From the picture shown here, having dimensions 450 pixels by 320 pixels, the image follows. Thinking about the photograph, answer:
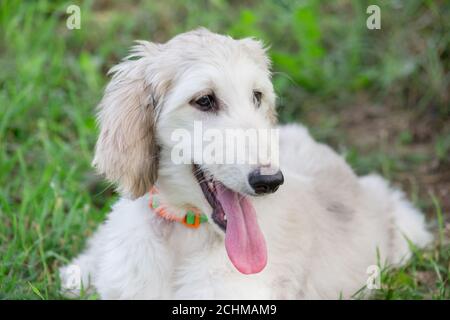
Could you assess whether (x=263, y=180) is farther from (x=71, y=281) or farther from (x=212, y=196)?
(x=71, y=281)

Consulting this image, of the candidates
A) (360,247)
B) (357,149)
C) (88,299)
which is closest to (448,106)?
(357,149)

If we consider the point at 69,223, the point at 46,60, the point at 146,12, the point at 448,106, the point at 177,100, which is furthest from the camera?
the point at 146,12

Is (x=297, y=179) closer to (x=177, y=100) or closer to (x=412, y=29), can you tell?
(x=177, y=100)

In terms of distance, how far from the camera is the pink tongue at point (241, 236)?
3951 millimetres

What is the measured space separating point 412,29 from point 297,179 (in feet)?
10.6

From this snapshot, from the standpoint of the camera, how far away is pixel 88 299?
448cm

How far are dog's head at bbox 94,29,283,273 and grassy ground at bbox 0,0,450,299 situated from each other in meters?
1.27

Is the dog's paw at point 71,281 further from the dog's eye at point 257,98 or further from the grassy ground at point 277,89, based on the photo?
the dog's eye at point 257,98

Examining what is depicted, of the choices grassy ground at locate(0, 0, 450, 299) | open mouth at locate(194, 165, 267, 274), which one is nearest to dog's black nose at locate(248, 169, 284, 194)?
open mouth at locate(194, 165, 267, 274)

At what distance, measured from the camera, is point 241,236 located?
395 cm

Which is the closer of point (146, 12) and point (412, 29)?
point (412, 29)

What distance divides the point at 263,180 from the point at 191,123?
525 mm
